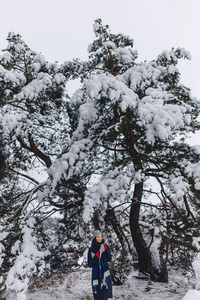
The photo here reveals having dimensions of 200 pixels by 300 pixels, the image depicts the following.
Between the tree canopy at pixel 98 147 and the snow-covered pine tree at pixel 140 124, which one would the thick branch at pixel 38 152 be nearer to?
the tree canopy at pixel 98 147

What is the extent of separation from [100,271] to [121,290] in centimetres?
251

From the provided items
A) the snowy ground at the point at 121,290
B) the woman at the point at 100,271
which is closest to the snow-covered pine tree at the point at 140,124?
the snowy ground at the point at 121,290

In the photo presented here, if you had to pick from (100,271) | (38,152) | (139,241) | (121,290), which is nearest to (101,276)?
(100,271)

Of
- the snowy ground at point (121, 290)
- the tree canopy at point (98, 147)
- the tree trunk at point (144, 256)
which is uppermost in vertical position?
the tree canopy at point (98, 147)

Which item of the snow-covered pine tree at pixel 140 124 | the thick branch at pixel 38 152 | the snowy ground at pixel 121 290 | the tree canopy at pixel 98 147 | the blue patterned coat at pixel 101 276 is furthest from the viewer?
the thick branch at pixel 38 152

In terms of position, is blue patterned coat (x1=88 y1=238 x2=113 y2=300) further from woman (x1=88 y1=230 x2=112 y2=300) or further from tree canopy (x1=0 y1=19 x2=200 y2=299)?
tree canopy (x1=0 y1=19 x2=200 y2=299)

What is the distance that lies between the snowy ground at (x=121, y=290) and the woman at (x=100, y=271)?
Result: 187cm

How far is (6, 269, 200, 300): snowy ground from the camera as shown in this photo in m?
5.98

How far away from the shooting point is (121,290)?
641 centimetres

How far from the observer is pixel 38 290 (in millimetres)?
6934

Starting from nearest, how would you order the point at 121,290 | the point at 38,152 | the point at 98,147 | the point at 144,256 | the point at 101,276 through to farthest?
1. the point at 101,276
2. the point at 121,290
3. the point at 98,147
4. the point at 144,256
5. the point at 38,152

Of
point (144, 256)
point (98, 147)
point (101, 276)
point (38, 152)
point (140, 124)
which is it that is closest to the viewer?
point (101, 276)

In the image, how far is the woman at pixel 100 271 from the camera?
439 cm

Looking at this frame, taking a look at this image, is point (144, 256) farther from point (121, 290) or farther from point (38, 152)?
point (38, 152)
